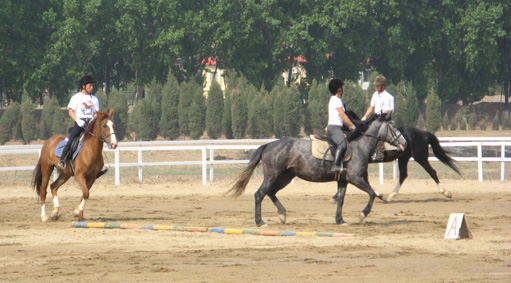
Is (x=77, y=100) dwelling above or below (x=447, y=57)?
below

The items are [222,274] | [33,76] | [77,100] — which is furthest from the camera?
[33,76]

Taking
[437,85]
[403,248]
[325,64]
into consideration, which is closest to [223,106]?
[325,64]

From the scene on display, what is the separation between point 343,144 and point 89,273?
5.93m

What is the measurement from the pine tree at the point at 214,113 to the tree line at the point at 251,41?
0.78 metres

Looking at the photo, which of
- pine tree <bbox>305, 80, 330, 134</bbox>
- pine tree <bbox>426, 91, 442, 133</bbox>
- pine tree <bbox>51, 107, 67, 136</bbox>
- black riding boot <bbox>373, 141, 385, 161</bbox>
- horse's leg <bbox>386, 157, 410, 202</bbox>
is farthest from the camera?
pine tree <bbox>426, 91, 442, 133</bbox>

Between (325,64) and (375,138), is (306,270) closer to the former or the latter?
(375,138)

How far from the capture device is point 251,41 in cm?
6378

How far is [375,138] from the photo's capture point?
571 inches

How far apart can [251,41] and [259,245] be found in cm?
5288

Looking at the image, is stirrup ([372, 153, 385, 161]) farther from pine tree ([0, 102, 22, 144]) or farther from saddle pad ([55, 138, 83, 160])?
pine tree ([0, 102, 22, 144])

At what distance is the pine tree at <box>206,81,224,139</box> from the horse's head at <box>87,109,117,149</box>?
3639 cm

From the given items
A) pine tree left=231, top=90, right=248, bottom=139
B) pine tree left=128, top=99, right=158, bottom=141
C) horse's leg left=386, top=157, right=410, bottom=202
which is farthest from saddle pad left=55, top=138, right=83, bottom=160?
pine tree left=231, top=90, right=248, bottom=139

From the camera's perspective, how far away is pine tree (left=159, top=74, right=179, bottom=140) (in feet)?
170

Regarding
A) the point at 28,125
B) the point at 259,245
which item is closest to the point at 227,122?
the point at 28,125
